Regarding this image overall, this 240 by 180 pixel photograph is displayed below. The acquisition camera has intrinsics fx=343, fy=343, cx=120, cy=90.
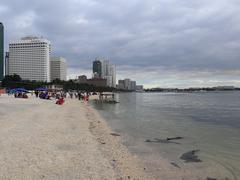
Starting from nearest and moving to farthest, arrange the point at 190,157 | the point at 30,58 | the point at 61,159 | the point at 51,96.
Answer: the point at 61,159 < the point at 190,157 < the point at 51,96 < the point at 30,58

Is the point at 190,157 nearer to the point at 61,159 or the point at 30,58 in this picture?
the point at 61,159

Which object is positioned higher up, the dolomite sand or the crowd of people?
the crowd of people

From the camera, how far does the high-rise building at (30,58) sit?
18788cm

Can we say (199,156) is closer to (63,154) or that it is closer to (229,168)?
(229,168)

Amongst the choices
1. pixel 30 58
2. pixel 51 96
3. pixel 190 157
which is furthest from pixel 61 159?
pixel 30 58

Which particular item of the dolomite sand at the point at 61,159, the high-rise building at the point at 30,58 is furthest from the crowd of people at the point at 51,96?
the high-rise building at the point at 30,58

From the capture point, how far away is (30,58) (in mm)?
188625

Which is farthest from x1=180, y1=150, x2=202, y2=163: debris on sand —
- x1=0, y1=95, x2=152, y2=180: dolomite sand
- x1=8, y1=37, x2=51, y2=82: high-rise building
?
x1=8, y1=37, x2=51, y2=82: high-rise building

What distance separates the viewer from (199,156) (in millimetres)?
13562

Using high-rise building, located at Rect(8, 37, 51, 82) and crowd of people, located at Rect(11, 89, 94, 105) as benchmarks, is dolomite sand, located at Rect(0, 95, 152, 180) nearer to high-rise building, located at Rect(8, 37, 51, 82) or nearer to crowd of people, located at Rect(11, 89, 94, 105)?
crowd of people, located at Rect(11, 89, 94, 105)

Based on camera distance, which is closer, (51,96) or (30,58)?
(51,96)

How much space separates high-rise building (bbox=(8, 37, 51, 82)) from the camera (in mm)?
187875

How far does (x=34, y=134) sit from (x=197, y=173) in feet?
25.6

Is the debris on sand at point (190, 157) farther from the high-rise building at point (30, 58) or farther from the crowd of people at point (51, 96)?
the high-rise building at point (30, 58)
